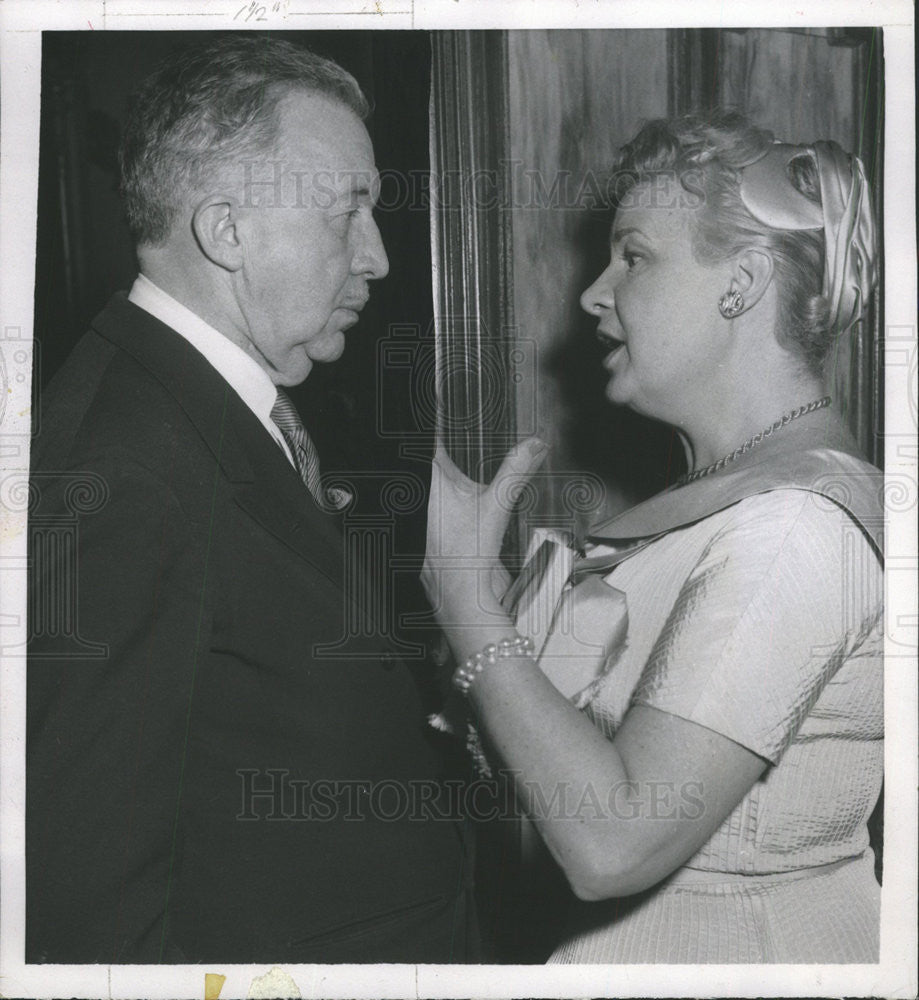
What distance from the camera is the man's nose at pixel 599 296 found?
5.74 ft

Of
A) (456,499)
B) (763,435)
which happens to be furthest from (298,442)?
(763,435)

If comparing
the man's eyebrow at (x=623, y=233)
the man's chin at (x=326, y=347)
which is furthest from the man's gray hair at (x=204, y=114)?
the man's eyebrow at (x=623, y=233)

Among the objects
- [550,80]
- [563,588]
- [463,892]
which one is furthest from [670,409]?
[463,892]

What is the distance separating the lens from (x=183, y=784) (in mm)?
1638

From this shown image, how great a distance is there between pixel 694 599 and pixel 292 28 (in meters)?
1.19

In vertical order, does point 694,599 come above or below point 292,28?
below

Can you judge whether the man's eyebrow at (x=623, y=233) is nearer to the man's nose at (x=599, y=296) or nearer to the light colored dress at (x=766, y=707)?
the man's nose at (x=599, y=296)

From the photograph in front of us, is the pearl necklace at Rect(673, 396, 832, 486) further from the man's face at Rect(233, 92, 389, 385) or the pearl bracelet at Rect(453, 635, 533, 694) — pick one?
the man's face at Rect(233, 92, 389, 385)

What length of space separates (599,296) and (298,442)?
570 mm

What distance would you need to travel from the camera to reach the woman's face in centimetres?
166

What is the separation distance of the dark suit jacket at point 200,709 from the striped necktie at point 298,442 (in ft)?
0.18

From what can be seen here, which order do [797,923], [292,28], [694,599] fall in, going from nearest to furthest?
[694,599] < [797,923] < [292,28]

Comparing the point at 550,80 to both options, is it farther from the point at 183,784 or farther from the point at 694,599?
the point at 183,784

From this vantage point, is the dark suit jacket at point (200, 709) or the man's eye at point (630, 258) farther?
the man's eye at point (630, 258)
